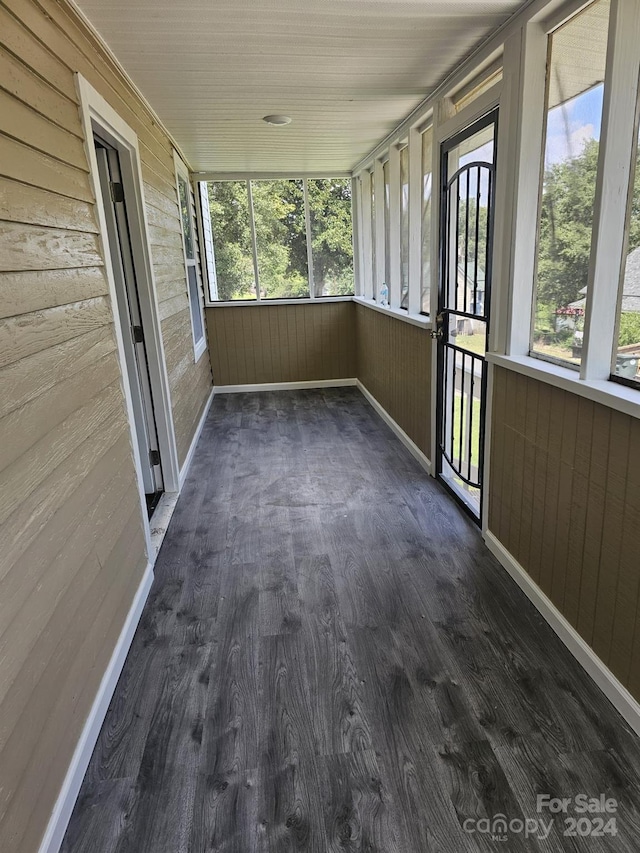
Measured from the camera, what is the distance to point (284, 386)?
6.46 metres

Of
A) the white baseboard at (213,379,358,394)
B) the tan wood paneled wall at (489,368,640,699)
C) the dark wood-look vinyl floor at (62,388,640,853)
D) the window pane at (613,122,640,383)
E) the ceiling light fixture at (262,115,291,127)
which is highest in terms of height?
the ceiling light fixture at (262,115,291,127)

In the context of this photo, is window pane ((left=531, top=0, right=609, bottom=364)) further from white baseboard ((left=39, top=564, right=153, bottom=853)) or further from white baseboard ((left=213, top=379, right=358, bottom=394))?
white baseboard ((left=213, top=379, right=358, bottom=394))

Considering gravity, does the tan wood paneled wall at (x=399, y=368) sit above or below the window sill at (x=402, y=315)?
below

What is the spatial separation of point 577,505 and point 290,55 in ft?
7.82

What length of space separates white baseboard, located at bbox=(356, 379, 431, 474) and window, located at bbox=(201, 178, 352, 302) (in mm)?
1497

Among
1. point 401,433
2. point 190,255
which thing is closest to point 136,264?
point 190,255

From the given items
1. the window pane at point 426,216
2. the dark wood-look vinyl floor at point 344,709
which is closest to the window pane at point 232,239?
the window pane at point 426,216

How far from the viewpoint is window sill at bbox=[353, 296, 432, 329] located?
143 inches

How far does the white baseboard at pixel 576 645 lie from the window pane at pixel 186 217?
3813 millimetres

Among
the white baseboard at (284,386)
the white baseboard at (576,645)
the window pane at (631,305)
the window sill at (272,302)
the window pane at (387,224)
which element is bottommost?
the white baseboard at (576,645)

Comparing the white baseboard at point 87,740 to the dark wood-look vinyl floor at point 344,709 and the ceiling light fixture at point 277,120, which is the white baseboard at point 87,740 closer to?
the dark wood-look vinyl floor at point 344,709

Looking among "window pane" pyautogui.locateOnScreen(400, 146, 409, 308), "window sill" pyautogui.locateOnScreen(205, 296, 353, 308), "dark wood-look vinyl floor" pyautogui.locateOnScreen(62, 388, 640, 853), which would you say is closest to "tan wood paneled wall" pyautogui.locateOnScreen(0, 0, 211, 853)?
"dark wood-look vinyl floor" pyautogui.locateOnScreen(62, 388, 640, 853)

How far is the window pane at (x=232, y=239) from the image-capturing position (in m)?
5.90

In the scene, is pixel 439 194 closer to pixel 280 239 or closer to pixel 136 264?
pixel 136 264
